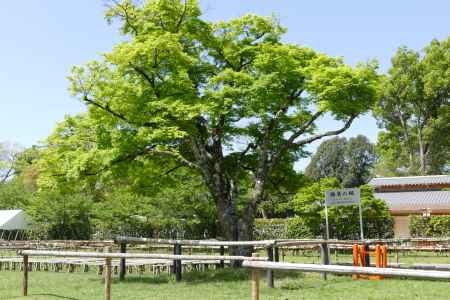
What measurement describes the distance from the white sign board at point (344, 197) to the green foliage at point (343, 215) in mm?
7729

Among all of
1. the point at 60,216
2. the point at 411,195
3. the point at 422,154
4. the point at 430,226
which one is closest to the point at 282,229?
the point at 430,226

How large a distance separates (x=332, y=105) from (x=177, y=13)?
18.3 feet

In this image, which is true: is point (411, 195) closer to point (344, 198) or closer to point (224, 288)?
point (344, 198)

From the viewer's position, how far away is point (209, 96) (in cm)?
1455

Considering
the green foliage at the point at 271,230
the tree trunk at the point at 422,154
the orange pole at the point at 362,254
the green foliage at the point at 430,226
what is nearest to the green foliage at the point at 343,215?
the green foliage at the point at 430,226

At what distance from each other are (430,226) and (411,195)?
9.63 metres

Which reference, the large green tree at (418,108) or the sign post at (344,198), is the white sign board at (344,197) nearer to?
the sign post at (344,198)

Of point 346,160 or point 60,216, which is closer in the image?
point 60,216

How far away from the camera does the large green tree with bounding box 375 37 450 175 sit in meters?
41.2

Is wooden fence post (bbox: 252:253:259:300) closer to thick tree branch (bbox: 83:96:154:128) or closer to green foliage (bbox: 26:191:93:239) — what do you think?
thick tree branch (bbox: 83:96:154:128)

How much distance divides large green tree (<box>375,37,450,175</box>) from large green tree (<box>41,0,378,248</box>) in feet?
83.3

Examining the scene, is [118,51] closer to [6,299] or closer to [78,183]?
[78,183]

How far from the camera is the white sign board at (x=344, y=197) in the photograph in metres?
18.4

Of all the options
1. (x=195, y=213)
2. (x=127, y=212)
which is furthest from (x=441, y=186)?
(x=127, y=212)
